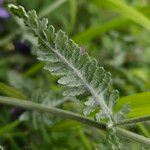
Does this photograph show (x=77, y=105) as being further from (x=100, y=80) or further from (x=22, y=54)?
(x=22, y=54)

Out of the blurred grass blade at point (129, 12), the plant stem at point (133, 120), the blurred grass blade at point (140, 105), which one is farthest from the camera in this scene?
the blurred grass blade at point (129, 12)

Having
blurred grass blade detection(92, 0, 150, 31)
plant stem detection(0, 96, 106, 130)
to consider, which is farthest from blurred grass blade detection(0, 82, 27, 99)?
blurred grass blade detection(92, 0, 150, 31)

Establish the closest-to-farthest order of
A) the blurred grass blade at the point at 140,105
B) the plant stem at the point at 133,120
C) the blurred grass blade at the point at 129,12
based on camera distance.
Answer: the plant stem at the point at 133,120 → the blurred grass blade at the point at 140,105 → the blurred grass blade at the point at 129,12

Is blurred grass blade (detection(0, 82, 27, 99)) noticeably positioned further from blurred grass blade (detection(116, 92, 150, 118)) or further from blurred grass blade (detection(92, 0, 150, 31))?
blurred grass blade (detection(92, 0, 150, 31))

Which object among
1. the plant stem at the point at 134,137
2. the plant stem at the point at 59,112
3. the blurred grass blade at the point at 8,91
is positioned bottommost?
the plant stem at the point at 134,137

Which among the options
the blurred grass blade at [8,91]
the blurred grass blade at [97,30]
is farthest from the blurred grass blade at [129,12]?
the blurred grass blade at [8,91]

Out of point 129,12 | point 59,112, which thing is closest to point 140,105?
point 59,112

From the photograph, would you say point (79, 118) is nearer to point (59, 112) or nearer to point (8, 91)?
point (59, 112)

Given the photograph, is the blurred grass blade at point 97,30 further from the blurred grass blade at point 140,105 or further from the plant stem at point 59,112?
the plant stem at point 59,112
